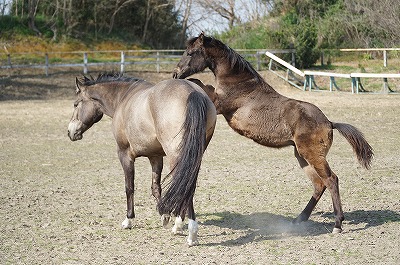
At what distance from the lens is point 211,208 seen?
834cm

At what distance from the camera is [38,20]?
3947 centimetres

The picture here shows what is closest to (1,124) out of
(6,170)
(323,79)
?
(6,170)

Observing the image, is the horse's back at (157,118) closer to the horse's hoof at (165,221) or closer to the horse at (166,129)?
the horse at (166,129)

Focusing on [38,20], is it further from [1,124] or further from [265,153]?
[265,153]

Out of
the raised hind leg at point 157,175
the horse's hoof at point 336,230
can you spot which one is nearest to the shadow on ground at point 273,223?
the horse's hoof at point 336,230

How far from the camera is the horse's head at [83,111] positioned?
8.27 m

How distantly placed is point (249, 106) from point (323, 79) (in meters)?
22.5

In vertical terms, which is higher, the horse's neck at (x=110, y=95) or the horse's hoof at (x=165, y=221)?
the horse's neck at (x=110, y=95)

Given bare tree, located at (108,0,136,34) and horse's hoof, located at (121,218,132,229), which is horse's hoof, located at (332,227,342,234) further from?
bare tree, located at (108,0,136,34)

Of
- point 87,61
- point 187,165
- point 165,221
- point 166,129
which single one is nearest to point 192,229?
point 187,165

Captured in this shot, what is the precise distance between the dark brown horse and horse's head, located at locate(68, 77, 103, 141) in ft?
3.83

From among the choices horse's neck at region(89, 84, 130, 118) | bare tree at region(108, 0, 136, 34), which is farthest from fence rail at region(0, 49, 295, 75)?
horse's neck at region(89, 84, 130, 118)

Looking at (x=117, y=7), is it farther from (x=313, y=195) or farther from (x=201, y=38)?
(x=313, y=195)

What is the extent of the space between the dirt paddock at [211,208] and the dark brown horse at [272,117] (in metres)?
0.62
